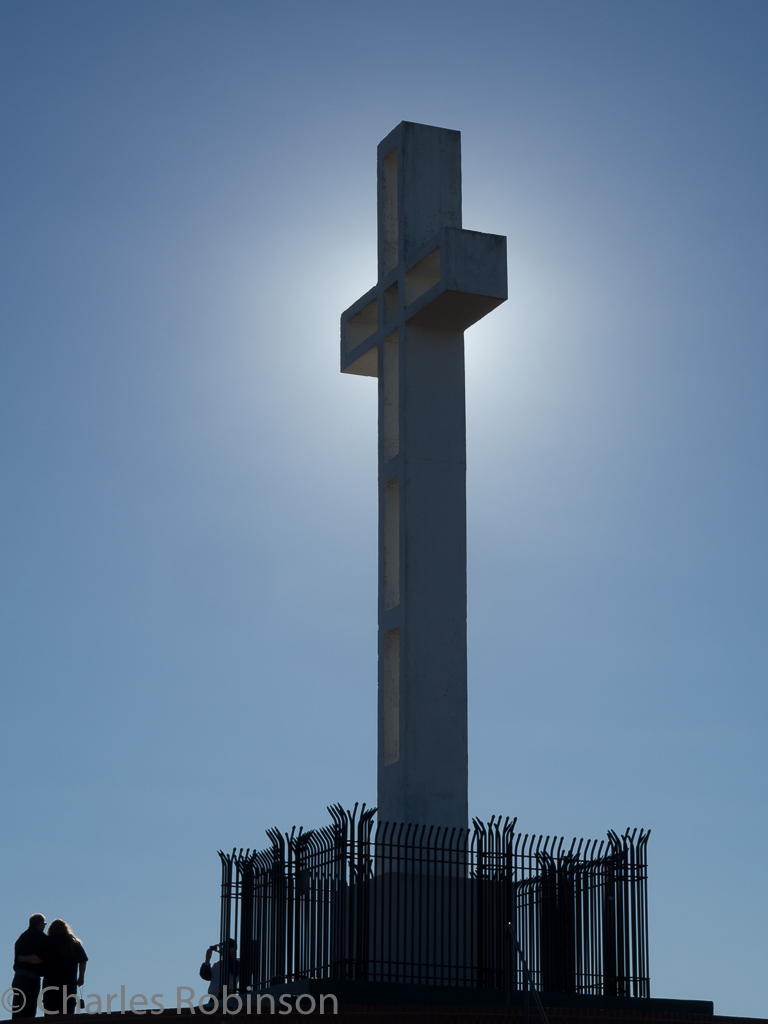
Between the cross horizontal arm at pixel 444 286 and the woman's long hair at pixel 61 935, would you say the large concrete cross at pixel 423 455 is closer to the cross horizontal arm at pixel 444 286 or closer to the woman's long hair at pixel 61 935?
the cross horizontal arm at pixel 444 286

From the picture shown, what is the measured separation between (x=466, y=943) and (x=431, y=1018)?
170 centimetres

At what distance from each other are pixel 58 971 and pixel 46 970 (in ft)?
0.42

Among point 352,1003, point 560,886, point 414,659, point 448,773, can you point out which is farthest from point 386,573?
point 352,1003

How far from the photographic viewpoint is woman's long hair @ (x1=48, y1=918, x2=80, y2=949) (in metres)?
16.8

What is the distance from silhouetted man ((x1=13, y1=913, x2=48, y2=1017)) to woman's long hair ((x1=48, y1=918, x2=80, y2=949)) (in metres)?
0.10

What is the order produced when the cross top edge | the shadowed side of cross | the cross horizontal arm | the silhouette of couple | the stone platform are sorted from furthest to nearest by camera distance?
the cross top edge
the shadowed side of cross
the cross horizontal arm
the silhouette of couple
the stone platform

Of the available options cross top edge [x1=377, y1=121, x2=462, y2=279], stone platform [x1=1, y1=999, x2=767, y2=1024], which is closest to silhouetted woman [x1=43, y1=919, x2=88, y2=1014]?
stone platform [x1=1, y1=999, x2=767, y2=1024]

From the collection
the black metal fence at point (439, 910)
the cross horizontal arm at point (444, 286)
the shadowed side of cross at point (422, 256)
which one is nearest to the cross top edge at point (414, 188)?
the shadowed side of cross at point (422, 256)

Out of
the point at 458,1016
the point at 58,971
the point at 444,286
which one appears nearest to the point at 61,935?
the point at 58,971

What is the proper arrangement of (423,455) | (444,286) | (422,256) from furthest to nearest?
(422,256) < (423,455) < (444,286)

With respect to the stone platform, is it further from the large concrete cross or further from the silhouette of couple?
the large concrete cross

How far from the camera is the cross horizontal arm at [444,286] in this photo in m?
18.2

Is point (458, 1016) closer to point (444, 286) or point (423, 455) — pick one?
point (423, 455)

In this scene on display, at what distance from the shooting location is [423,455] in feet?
60.2
